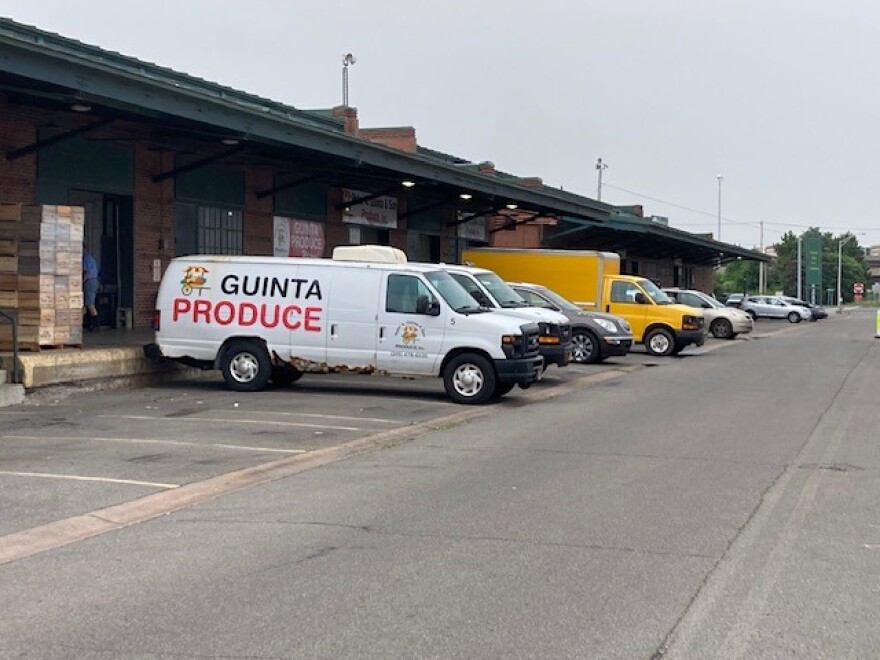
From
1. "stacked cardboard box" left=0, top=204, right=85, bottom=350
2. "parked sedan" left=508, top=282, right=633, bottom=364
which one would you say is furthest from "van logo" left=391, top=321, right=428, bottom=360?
"parked sedan" left=508, top=282, right=633, bottom=364

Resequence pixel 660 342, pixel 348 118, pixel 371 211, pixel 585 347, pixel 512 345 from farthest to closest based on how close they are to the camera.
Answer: pixel 348 118, pixel 371 211, pixel 660 342, pixel 585 347, pixel 512 345

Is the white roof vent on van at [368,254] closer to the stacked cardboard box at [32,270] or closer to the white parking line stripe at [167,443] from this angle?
the stacked cardboard box at [32,270]

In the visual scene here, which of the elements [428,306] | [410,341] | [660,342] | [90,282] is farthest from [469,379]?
[660,342]

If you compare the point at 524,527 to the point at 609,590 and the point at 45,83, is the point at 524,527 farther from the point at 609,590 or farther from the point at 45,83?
the point at 45,83

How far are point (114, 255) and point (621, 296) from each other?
13.6 meters

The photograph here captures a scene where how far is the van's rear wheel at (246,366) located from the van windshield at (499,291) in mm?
4019

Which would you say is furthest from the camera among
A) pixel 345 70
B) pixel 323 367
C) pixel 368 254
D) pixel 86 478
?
pixel 345 70

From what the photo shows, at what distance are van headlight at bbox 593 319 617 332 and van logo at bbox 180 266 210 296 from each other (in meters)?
10.4

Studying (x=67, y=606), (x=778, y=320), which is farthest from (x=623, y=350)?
(x=778, y=320)

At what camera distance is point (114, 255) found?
22422 millimetres

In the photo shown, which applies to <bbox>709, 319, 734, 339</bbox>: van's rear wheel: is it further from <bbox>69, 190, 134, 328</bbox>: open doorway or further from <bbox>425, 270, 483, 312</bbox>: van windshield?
<bbox>425, 270, 483, 312</bbox>: van windshield

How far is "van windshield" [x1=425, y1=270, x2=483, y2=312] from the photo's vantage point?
52.2 ft

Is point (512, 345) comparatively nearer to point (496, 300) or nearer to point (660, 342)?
point (496, 300)

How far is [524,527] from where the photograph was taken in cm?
751
